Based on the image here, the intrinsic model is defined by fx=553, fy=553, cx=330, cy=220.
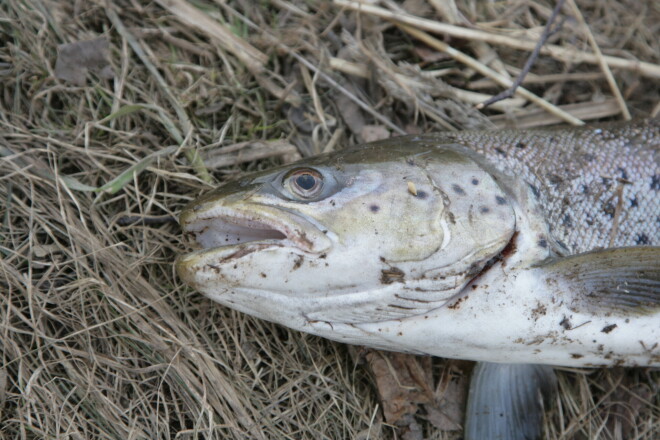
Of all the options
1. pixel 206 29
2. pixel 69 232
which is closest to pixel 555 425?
pixel 69 232

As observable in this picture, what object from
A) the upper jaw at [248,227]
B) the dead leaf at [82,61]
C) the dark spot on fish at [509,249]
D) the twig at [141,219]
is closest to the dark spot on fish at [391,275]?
the upper jaw at [248,227]

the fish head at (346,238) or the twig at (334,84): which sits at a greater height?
the twig at (334,84)

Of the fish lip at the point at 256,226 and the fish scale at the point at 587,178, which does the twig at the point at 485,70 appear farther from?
the fish lip at the point at 256,226

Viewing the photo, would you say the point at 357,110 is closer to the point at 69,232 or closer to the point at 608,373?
the point at 69,232

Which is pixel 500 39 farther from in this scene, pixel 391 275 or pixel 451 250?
pixel 391 275

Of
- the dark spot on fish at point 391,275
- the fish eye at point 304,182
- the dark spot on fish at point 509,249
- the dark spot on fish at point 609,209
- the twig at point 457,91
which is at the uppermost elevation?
the twig at point 457,91

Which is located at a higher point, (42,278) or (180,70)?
(180,70)

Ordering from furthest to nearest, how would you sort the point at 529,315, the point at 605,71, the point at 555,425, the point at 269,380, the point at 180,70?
the point at 605,71 < the point at 180,70 < the point at 555,425 < the point at 269,380 < the point at 529,315
